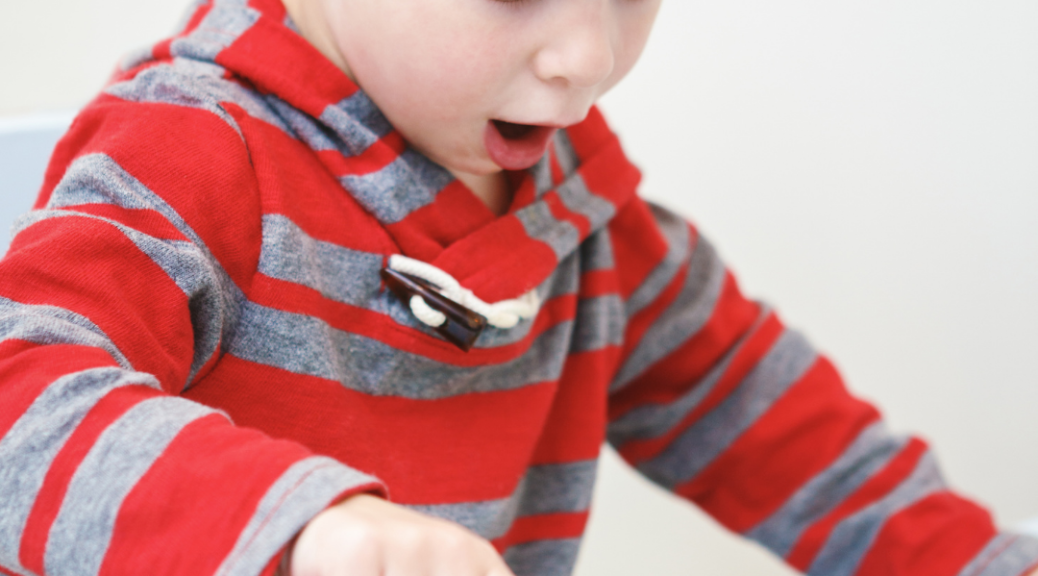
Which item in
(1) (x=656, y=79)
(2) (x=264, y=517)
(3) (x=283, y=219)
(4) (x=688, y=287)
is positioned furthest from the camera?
(1) (x=656, y=79)

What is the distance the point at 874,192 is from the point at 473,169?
41 centimetres

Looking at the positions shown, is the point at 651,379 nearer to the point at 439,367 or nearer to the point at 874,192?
the point at 439,367

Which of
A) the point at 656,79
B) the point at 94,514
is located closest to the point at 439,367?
the point at 94,514

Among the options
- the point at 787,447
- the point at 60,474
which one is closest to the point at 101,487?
the point at 60,474

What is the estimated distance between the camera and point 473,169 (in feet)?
1.05

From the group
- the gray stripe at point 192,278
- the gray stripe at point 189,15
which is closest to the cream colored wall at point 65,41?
the gray stripe at point 189,15

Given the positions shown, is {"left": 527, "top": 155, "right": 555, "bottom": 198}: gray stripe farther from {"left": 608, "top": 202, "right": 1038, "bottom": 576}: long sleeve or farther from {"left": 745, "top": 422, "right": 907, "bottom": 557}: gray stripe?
{"left": 745, "top": 422, "right": 907, "bottom": 557}: gray stripe

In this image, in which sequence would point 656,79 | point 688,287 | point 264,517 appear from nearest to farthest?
point 264,517 < point 688,287 < point 656,79

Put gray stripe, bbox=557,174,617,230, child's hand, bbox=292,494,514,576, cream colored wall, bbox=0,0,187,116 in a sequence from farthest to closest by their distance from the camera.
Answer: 1. cream colored wall, bbox=0,0,187,116
2. gray stripe, bbox=557,174,617,230
3. child's hand, bbox=292,494,514,576

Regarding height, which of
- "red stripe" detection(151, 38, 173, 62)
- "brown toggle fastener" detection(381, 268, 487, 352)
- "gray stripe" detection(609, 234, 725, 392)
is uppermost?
"red stripe" detection(151, 38, 173, 62)

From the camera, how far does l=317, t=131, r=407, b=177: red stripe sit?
1.01ft

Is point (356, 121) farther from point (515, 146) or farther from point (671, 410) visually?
point (671, 410)

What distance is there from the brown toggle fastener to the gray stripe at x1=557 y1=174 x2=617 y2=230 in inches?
3.2

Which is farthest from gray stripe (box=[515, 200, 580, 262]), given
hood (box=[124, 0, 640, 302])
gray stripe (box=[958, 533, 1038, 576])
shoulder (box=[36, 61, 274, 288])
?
gray stripe (box=[958, 533, 1038, 576])
